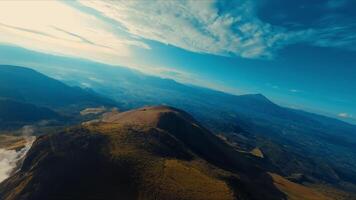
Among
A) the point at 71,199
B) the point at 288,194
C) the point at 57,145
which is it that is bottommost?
the point at 288,194

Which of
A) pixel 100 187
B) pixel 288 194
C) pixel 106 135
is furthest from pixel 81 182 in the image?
pixel 288 194

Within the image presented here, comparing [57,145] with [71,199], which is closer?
[71,199]

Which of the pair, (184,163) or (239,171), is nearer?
(184,163)

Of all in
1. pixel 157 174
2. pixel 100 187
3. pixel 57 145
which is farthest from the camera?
pixel 57 145

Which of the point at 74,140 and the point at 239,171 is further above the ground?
the point at 74,140

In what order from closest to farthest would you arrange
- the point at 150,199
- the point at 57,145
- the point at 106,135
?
the point at 150,199 < the point at 57,145 < the point at 106,135

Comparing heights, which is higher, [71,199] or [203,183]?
[203,183]

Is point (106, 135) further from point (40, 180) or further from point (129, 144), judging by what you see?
point (40, 180)

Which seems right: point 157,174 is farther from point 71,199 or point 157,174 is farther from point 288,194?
point 288,194

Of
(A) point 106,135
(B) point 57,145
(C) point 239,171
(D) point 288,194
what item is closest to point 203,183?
(A) point 106,135
